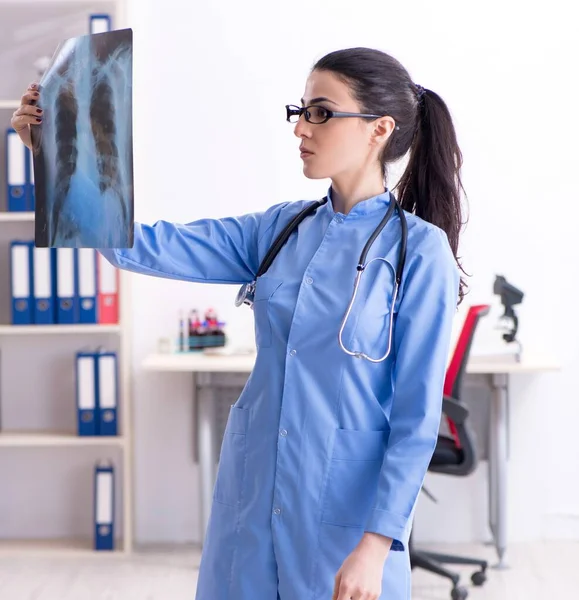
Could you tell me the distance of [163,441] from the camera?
3559 mm

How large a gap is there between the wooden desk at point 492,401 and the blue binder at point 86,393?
0.23 m

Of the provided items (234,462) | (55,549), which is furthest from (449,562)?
(234,462)

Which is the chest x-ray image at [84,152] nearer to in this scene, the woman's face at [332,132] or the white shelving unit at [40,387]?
the woman's face at [332,132]

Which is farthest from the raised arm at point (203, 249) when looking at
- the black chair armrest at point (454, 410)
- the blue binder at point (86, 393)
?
the blue binder at point (86, 393)

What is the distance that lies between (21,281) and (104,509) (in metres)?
0.90

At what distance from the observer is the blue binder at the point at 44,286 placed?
3.23 m

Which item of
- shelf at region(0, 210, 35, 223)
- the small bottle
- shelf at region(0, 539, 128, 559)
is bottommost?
shelf at region(0, 539, 128, 559)

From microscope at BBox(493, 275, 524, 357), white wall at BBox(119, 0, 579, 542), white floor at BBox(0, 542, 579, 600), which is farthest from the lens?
white wall at BBox(119, 0, 579, 542)

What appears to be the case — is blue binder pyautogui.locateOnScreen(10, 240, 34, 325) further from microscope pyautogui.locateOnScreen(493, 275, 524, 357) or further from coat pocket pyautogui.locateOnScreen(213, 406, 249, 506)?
coat pocket pyautogui.locateOnScreen(213, 406, 249, 506)

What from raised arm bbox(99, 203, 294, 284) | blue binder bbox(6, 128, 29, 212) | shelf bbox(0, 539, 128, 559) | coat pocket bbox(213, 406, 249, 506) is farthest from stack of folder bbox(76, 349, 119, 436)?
coat pocket bbox(213, 406, 249, 506)

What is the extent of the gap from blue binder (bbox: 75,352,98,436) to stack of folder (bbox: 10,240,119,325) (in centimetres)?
14

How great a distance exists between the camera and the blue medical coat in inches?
49.4

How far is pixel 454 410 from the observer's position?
9.27 ft

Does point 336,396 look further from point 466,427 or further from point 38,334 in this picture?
point 38,334
